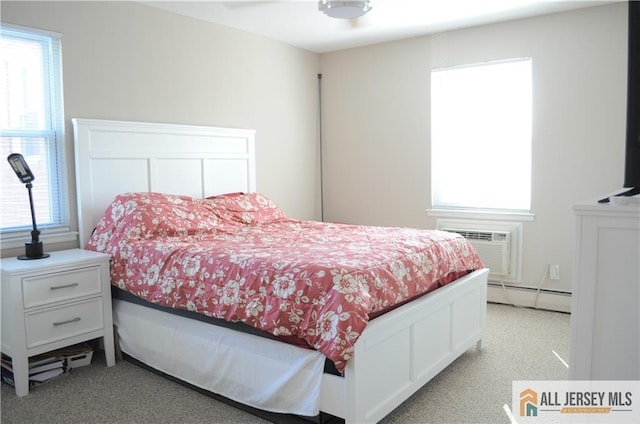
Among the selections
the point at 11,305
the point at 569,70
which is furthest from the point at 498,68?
the point at 11,305

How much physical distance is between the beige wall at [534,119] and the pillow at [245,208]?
1315mm

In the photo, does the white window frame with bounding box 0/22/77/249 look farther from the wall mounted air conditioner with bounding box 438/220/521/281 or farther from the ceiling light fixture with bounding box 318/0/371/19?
the wall mounted air conditioner with bounding box 438/220/521/281

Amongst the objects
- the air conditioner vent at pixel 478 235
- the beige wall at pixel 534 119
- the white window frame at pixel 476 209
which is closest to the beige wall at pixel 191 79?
the beige wall at pixel 534 119

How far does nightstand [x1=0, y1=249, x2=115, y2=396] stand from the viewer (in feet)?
8.77

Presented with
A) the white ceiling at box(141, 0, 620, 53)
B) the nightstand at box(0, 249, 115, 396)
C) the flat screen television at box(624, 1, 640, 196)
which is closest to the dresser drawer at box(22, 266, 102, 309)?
the nightstand at box(0, 249, 115, 396)

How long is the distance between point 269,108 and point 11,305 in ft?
9.45

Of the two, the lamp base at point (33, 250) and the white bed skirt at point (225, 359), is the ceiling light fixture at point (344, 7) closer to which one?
the white bed skirt at point (225, 359)

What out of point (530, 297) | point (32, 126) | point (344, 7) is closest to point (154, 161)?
point (32, 126)

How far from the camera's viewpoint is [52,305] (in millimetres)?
2793

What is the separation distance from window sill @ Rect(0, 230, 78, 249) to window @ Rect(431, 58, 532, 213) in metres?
3.07

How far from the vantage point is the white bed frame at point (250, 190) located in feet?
7.23

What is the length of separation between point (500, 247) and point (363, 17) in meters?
2.22

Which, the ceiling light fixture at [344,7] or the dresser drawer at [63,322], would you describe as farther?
the ceiling light fixture at [344,7]

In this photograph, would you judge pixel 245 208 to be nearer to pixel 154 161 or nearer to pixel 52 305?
pixel 154 161
